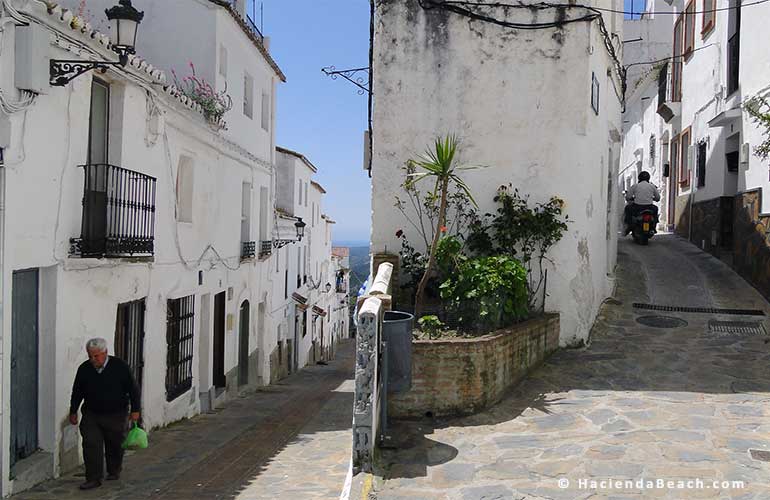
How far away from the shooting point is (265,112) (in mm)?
19375

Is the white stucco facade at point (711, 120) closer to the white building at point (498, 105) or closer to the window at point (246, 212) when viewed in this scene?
the white building at point (498, 105)

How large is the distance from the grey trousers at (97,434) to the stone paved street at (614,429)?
115 inches

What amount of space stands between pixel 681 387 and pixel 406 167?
4.98m

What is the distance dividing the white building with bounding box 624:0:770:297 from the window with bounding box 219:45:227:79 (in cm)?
1057

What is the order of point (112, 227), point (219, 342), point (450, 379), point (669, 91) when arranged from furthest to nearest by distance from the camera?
point (669, 91) → point (219, 342) → point (112, 227) → point (450, 379)

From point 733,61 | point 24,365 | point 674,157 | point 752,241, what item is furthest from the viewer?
point 674,157

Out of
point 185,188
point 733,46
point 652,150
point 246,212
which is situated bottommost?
point 246,212

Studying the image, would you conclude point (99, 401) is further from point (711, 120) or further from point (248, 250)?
point (711, 120)

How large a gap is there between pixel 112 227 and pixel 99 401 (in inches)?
99.7

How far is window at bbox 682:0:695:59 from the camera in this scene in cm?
1986

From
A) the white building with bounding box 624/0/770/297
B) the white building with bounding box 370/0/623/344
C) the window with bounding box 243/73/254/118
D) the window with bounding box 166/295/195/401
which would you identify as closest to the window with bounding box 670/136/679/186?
the white building with bounding box 624/0/770/297

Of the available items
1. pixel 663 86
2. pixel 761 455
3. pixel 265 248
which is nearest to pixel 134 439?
pixel 761 455

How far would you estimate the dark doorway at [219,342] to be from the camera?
15141 millimetres

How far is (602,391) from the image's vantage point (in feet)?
28.9
